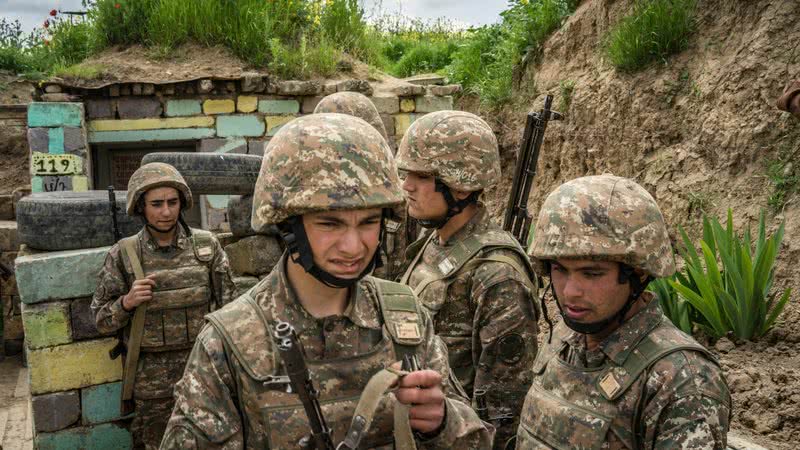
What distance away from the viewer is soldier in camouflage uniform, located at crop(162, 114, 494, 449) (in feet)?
6.56

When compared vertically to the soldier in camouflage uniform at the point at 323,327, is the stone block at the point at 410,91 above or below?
above

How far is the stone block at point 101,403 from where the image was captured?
17.4 ft

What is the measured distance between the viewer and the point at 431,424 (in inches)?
77.6

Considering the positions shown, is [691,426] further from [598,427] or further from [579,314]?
[579,314]

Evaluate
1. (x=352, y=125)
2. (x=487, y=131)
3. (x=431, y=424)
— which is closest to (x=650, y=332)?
(x=431, y=424)

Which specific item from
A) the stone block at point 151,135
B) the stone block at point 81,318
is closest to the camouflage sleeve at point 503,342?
the stone block at point 81,318

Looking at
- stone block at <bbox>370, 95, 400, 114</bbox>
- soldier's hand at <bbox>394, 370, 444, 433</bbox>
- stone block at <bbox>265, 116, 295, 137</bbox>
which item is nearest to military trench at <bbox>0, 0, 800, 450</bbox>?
stone block at <bbox>370, 95, 400, 114</bbox>

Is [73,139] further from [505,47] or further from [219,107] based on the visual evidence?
[505,47]

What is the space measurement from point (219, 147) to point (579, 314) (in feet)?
26.9

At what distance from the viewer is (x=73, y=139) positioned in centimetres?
937

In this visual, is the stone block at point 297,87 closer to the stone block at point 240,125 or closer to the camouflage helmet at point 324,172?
the stone block at point 240,125

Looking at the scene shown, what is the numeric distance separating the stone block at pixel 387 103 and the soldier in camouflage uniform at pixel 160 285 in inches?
199

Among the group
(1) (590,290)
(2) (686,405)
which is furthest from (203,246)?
(2) (686,405)

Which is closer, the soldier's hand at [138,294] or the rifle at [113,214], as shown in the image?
the soldier's hand at [138,294]
